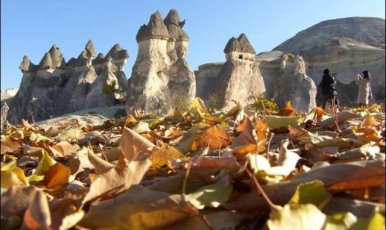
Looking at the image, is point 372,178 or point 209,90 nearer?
point 372,178

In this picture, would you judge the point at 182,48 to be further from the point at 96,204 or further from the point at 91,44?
the point at 96,204

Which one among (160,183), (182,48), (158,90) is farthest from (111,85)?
(160,183)

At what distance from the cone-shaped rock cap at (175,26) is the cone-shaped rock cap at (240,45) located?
2.27 m

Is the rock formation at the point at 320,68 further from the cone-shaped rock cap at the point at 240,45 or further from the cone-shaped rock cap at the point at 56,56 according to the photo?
the cone-shaped rock cap at the point at 56,56

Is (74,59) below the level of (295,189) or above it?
above

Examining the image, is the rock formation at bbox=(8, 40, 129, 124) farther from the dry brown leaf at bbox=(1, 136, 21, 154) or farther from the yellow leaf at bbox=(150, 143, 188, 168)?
the yellow leaf at bbox=(150, 143, 188, 168)

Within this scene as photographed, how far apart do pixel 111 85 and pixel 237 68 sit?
5.63 m

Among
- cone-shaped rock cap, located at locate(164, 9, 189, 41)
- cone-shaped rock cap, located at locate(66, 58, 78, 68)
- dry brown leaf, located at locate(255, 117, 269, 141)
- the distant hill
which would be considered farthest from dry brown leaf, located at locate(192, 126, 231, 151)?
the distant hill

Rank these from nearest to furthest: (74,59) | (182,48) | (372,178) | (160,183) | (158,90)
Result: (372,178), (160,183), (158,90), (182,48), (74,59)

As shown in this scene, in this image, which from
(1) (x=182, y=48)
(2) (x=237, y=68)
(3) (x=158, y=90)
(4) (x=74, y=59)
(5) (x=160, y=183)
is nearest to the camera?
(5) (x=160, y=183)

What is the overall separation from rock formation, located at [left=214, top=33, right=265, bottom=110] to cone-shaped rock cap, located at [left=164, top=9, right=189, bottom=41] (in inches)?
92.1

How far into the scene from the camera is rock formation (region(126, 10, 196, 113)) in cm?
1536

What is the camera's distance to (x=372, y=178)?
619mm

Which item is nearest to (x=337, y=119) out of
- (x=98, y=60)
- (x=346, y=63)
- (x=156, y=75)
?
(x=156, y=75)
